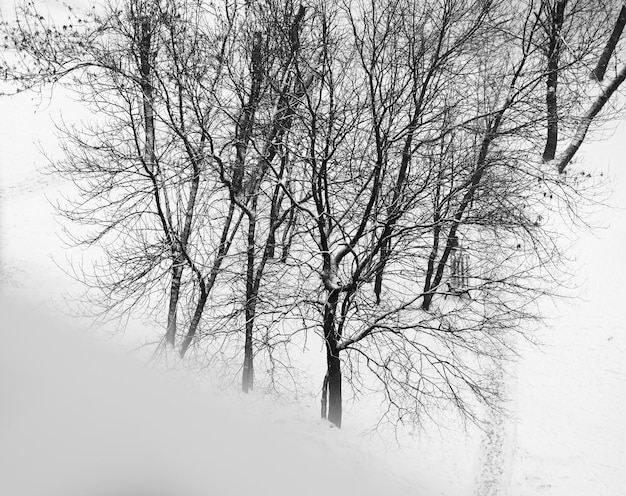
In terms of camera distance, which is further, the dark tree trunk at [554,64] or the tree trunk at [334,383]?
the tree trunk at [334,383]

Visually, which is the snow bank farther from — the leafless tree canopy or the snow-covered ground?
the leafless tree canopy

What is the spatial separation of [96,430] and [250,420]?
0.95m

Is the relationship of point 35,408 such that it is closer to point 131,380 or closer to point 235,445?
point 131,380

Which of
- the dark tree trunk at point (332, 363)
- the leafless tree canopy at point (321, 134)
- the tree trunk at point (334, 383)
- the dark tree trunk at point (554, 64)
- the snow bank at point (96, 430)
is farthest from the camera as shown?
the tree trunk at point (334, 383)

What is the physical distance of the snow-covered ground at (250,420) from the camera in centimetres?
116

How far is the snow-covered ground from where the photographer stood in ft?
3.82

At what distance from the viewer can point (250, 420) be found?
2041mm

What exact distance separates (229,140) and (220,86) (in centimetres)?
101

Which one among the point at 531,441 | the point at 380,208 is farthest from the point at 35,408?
the point at 531,441

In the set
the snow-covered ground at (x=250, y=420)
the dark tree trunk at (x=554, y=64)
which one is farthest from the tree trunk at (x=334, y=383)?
the dark tree trunk at (x=554, y=64)

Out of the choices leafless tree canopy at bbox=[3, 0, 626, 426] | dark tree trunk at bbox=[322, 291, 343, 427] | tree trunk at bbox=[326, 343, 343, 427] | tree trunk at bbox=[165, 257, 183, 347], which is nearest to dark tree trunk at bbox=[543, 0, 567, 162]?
leafless tree canopy at bbox=[3, 0, 626, 426]

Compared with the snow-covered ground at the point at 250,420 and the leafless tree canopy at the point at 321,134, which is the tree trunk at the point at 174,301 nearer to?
the leafless tree canopy at the point at 321,134

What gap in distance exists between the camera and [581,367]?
373 inches

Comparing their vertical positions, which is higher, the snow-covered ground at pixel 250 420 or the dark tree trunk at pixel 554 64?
the dark tree trunk at pixel 554 64
